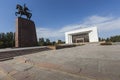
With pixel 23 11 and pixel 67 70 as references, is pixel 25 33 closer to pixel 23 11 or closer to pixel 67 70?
pixel 23 11

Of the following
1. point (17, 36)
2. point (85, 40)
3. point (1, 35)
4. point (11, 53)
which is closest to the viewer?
point (11, 53)

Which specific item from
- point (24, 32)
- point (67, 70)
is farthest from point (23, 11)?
point (67, 70)

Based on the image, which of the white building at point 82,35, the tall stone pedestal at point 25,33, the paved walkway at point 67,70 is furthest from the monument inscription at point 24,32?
the white building at point 82,35

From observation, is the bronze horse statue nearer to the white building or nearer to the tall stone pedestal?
the tall stone pedestal

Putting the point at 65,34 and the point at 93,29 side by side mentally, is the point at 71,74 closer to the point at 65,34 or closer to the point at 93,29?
the point at 93,29

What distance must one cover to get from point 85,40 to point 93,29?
6.71 metres

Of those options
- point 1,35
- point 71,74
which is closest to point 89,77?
point 71,74

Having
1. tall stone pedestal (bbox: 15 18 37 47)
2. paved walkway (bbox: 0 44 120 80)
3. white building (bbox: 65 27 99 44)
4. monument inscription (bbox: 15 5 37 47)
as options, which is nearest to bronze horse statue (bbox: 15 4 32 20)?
monument inscription (bbox: 15 5 37 47)

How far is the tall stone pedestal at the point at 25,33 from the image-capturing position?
626 inches

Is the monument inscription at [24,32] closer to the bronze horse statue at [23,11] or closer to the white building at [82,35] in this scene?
the bronze horse statue at [23,11]

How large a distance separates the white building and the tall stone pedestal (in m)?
24.0

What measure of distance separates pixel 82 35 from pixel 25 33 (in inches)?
1141

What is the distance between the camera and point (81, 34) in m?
40.6

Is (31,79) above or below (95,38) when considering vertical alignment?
below
